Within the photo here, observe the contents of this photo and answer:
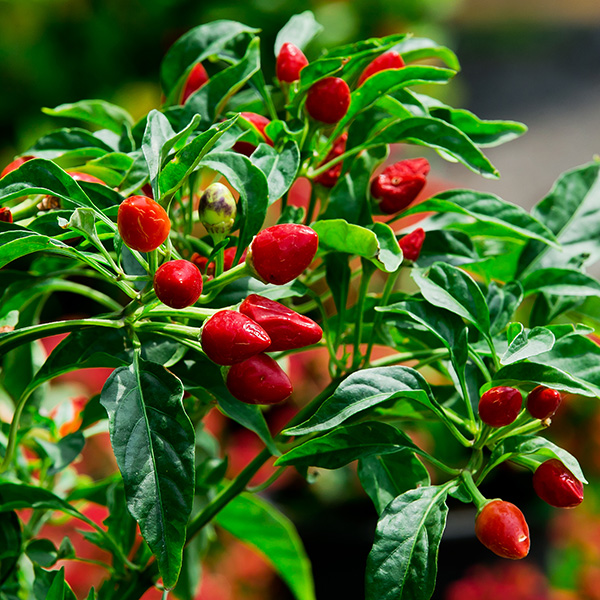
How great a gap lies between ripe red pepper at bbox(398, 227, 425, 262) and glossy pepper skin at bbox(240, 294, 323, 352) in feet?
0.38

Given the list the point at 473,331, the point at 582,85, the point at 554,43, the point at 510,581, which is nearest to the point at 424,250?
the point at 473,331

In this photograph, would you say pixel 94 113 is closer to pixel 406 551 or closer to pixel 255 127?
pixel 255 127

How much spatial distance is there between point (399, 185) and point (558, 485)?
0.71ft

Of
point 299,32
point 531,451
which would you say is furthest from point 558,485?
point 299,32

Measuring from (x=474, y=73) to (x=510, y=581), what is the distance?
396 cm

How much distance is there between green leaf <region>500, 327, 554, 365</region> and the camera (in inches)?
15.7

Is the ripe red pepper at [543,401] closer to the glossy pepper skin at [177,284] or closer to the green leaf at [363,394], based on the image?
the green leaf at [363,394]

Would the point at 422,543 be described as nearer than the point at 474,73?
Yes

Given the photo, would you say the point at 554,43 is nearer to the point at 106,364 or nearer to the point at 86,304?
the point at 86,304

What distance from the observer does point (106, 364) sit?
0.45 meters

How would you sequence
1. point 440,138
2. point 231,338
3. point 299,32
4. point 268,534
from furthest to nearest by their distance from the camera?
point 268,534 < point 299,32 < point 440,138 < point 231,338

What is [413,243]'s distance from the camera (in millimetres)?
513

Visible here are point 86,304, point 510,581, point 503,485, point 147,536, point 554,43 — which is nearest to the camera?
point 147,536

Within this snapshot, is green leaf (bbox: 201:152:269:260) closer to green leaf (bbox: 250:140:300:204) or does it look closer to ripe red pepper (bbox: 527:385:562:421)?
green leaf (bbox: 250:140:300:204)
